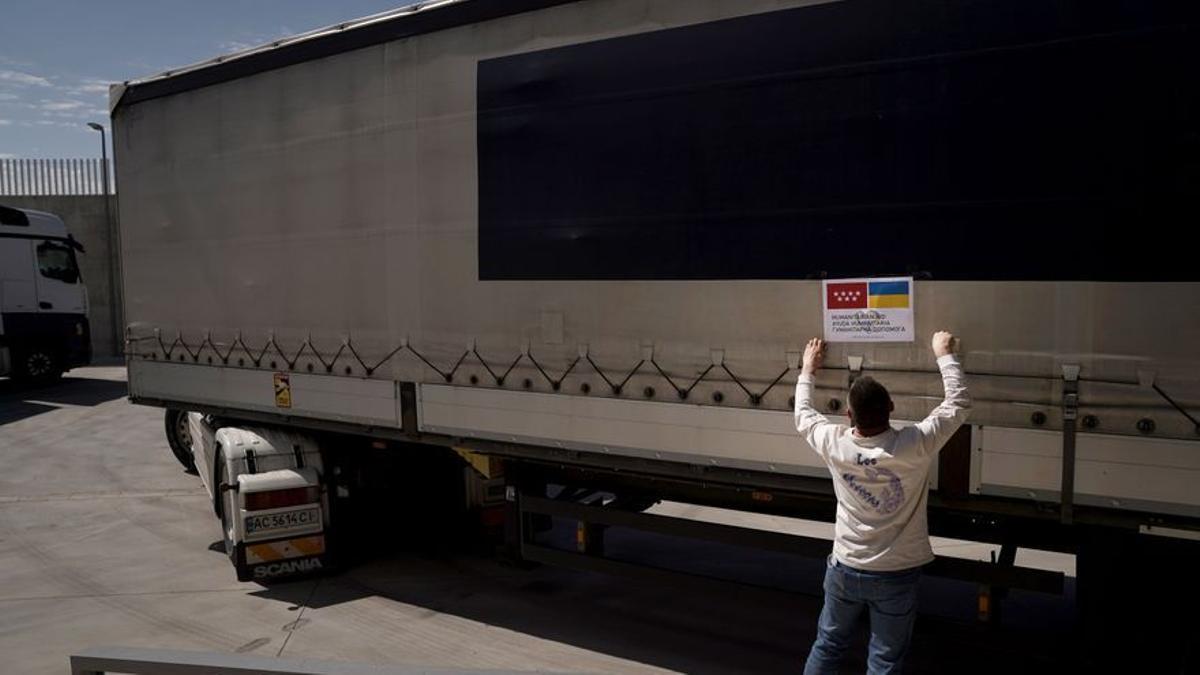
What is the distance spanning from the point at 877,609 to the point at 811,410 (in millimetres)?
899

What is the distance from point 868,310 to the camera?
4.05 meters

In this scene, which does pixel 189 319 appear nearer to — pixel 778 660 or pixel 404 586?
pixel 404 586

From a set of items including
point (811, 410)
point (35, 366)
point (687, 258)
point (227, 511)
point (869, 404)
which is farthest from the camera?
point (35, 366)

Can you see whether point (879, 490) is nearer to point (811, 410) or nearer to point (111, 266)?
point (811, 410)

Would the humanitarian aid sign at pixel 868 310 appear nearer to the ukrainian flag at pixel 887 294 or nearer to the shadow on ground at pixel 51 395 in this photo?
the ukrainian flag at pixel 887 294

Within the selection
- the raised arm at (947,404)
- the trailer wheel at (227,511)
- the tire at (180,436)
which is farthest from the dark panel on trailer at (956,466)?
the tire at (180,436)

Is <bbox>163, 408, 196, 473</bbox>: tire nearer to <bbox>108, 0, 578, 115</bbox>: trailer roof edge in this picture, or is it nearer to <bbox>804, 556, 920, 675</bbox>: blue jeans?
<bbox>108, 0, 578, 115</bbox>: trailer roof edge

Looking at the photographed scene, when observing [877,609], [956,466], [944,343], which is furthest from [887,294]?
[877,609]

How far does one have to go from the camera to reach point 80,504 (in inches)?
365

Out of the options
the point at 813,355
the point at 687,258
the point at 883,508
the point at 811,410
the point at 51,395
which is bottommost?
the point at 51,395

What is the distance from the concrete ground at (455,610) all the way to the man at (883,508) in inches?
32.7

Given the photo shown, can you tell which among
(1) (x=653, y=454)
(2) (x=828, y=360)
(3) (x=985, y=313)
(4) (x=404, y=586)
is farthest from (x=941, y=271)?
(4) (x=404, y=586)

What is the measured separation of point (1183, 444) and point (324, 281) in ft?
17.4

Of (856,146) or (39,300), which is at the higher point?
(856,146)
